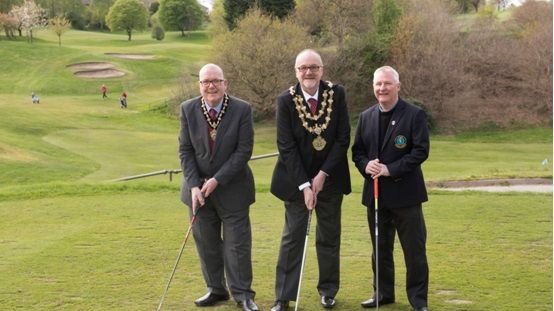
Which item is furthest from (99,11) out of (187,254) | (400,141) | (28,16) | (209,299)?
(400,141)

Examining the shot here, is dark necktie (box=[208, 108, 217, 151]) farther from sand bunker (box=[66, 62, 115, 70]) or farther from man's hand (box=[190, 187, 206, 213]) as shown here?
sand bunker (box=[66, 62, 115, 70])

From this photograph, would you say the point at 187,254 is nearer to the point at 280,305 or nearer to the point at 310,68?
the point at 280,305

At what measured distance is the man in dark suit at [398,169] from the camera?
5.68 meters

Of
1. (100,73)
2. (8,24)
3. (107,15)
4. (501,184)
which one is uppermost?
(107,15)

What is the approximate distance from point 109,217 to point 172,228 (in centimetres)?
117

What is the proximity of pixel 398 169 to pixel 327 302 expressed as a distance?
1279 millimetres

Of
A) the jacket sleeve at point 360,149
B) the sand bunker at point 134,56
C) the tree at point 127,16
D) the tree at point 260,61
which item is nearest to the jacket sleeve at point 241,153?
the jacket sleeve at point 360,149

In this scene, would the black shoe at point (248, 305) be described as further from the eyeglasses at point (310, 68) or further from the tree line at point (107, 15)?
the tree line at point (107, 15)

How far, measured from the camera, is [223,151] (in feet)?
20.1

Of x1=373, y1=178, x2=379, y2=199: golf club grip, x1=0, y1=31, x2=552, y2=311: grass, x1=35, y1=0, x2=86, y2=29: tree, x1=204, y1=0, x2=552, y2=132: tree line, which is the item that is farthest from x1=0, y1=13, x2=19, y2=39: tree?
x1=373, y1=178, x2=379, y2=199: golf club grip

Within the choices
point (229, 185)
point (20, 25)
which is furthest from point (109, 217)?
point (20, 25)

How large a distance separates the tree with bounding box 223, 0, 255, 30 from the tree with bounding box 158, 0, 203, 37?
1537 inches

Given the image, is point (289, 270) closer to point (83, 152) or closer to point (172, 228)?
point (172, 228)

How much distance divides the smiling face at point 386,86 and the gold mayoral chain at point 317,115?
17.1 inches
